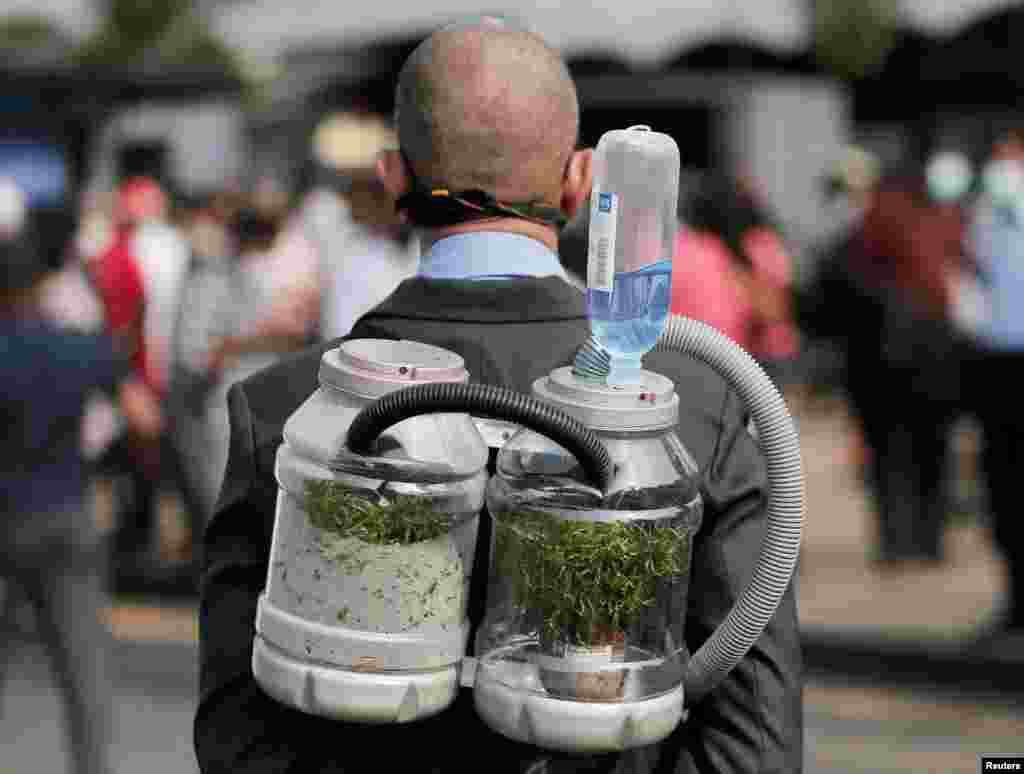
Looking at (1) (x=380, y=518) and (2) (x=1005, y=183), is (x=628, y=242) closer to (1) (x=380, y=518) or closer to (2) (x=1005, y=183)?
(1) (x=380, y=518)

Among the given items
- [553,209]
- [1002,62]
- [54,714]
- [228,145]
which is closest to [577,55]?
[1002,62]

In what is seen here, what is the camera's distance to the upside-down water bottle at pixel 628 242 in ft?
6.88

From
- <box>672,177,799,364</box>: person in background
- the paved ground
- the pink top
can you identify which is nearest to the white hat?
<box>672,177,799,364</box>: person in background

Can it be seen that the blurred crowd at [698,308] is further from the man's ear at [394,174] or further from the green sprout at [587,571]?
the green sprout at [587,571]

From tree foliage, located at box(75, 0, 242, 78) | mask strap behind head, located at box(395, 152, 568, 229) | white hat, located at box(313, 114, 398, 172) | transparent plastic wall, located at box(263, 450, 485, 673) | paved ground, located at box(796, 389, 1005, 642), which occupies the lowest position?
paved ground, located at box(796, 389, 1005, 642)

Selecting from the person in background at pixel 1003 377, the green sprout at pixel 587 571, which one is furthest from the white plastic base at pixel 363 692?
the person in background at pixel 1003 377

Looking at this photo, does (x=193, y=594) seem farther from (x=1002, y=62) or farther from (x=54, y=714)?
(x=1002, y=62)

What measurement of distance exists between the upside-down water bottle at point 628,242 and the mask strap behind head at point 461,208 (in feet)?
0.90

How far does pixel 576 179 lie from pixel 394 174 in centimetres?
24

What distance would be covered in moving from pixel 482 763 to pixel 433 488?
37 cm

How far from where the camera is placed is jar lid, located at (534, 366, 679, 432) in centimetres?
204

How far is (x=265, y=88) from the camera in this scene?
21.4 metres

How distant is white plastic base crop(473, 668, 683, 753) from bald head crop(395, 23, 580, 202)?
68 centimetres

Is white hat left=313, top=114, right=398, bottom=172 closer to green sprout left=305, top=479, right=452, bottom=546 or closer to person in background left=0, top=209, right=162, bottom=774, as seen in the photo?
person in background left=0, top=209, right=162, bottom=774
